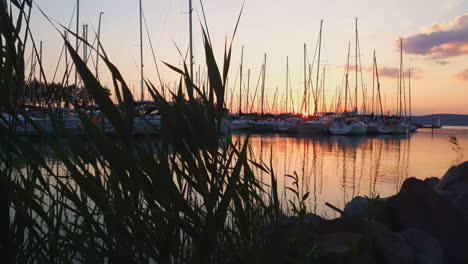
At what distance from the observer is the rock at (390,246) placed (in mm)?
1673

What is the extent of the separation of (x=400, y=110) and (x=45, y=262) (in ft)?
200

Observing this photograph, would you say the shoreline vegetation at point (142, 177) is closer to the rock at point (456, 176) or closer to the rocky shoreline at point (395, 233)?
the rocky shoreline at point (395, 233)

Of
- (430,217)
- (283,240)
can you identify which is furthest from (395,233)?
(283,240)

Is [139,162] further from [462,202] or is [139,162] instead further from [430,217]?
[462,202]

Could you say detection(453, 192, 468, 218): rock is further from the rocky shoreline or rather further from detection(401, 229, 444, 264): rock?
detection(401, 229, 444, 264): rock

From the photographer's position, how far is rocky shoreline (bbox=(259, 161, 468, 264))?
1561 millimetres

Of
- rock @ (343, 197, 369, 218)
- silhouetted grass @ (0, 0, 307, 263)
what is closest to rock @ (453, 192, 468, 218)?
rock @ (343, 197, 369, 218)

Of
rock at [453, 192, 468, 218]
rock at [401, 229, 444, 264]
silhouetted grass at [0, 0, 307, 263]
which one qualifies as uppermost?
silhouetted grass at [0, 0, 307, 263]

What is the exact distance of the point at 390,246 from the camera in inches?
66.9

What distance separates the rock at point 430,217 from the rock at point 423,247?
157 mm

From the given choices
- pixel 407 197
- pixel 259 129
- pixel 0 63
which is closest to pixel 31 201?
pixel 0 63

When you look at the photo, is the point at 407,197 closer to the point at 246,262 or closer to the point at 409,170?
the point at 246,262

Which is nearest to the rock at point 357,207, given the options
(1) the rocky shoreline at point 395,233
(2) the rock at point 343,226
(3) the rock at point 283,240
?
(1) the rocky shoreline at point 395,233

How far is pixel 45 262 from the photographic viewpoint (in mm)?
1636
